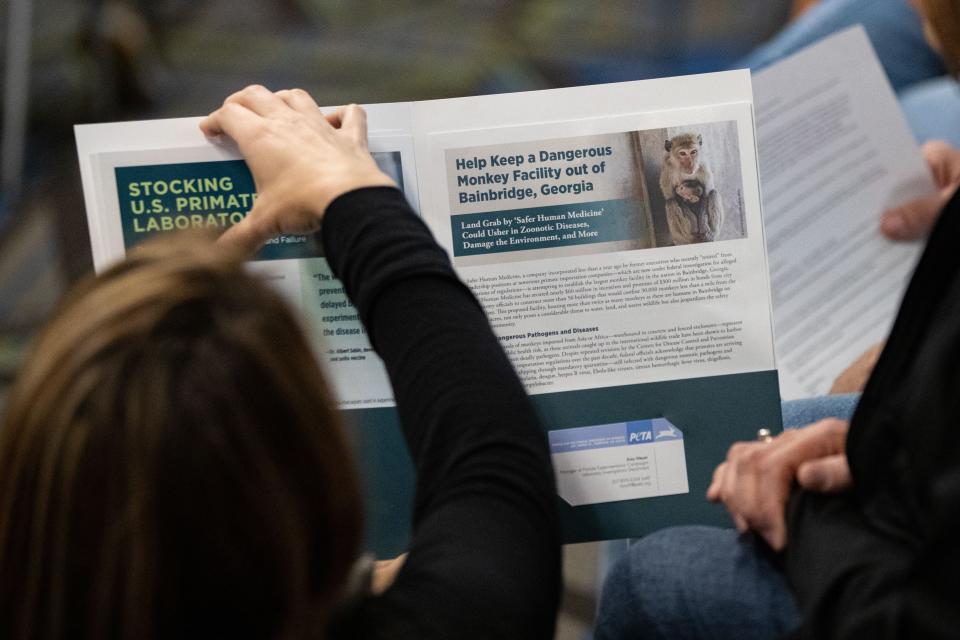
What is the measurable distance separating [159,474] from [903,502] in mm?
491

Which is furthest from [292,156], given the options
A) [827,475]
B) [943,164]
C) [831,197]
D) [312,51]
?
[312,51]

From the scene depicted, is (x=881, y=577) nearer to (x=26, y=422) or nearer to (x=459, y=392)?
(x=459, y=392)

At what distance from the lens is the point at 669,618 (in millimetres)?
872

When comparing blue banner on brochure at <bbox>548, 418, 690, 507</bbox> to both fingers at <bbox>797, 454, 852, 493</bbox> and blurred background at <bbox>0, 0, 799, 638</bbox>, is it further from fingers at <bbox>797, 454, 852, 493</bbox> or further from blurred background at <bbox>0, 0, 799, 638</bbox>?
blurred background at <bbox>0, 0, 799, 638</bbox>

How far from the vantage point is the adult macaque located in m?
0.93

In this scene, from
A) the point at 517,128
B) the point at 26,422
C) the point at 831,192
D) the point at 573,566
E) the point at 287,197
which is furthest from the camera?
the point at 573,566

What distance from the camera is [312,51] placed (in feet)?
8.85

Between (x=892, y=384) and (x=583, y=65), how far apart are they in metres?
2.11

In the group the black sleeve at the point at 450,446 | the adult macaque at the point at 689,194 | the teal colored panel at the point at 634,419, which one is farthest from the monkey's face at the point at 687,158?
the black sleeve at the point at 450,446

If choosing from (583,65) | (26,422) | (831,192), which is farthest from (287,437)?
(583,65)

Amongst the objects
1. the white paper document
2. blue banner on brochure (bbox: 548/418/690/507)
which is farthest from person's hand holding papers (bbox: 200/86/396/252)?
the white paper document

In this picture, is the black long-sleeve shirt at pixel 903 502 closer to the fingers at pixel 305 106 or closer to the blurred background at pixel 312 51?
the fingers at pixel 305 106

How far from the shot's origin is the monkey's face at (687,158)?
928mm

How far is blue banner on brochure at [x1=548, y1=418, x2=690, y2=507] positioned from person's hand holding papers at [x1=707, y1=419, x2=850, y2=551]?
8 centimetres
